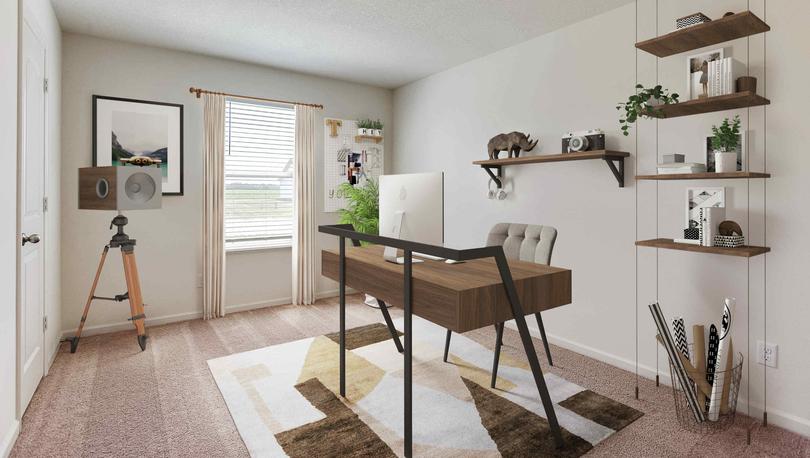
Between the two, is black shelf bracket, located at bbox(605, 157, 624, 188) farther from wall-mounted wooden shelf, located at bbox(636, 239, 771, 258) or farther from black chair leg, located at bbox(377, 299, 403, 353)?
black chair leg, located at bbox(377, 299, 403, 353)

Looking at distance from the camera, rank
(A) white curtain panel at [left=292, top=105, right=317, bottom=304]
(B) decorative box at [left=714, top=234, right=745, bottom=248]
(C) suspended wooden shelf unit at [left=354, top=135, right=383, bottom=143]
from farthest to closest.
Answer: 1. (C) suspended wooden shelf unit at [left=354, top=135, right=383, bottom=143]
2. (A) white curtain panel at [left=292, top=105, right=317, bottom=304]
3. (B) decorative box at [left=714, top=234, right=745, bottom=248]

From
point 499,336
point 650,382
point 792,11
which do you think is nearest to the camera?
point 792,11

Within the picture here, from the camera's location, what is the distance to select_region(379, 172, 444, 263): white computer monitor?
209cm

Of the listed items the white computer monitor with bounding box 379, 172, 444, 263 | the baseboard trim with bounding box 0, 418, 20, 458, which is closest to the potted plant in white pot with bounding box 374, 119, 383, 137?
the white computer monitor with bounding box 379, 172, 444, 263

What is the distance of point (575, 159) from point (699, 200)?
34.0 inches

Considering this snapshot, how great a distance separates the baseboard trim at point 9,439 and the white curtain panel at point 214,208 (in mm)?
1988

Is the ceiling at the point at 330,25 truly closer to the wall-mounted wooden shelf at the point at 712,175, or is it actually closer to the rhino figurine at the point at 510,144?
the rhino figurine at the point at 510,144

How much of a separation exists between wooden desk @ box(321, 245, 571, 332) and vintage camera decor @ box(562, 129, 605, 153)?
4.22 ft

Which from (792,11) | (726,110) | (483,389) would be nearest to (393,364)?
(483,389)

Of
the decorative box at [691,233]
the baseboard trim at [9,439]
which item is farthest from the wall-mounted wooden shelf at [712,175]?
the baseboard trim at [9,439]

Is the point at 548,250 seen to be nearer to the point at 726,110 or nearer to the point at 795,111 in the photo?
the point at 726,110

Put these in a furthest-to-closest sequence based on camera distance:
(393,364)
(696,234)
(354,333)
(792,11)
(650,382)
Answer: (354,333), (393,364), (650,382), (696,234), (792,11)

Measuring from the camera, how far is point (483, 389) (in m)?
2.54

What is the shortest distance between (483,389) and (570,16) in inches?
102
